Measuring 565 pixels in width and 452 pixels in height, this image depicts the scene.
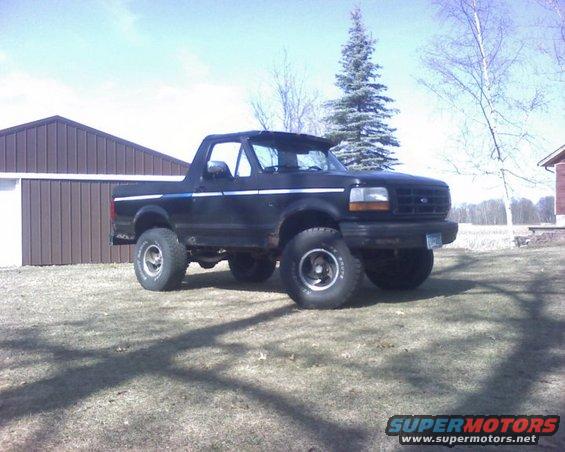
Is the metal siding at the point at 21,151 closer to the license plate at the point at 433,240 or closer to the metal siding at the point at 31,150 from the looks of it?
the metal siding at the point at 31,150

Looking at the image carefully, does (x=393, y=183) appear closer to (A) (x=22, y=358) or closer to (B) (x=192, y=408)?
(B) (x=192, y=408)

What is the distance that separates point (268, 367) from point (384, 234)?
2.17m

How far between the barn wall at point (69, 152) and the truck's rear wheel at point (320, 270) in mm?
9774

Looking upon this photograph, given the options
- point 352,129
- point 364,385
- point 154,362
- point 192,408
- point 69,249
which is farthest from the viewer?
point 352,129

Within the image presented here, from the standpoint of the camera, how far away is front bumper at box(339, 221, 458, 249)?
5.82 meters

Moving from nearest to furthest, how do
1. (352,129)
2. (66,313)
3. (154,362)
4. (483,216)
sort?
(154,362), (66,313), (352,129), (483,216)

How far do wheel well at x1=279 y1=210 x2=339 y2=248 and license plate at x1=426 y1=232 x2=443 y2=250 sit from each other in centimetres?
96

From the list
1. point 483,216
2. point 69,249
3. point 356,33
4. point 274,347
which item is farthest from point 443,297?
point 483,216

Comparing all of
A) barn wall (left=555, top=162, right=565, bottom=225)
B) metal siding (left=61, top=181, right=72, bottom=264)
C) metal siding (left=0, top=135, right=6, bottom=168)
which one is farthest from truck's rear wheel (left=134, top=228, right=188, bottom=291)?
barn wall (left=555, top=162, right=565, bottom=225)

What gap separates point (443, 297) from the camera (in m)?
6.64

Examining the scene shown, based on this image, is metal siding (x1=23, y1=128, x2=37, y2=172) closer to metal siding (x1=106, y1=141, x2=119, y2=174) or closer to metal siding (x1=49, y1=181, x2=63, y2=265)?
metal siding (x1=49, y1=181, x2=63, y2=265)

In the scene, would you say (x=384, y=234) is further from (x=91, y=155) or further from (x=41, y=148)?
(x=41, y=148)

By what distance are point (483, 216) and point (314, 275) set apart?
5656 cm

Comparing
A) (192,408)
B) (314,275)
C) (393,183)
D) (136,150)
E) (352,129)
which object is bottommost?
(192,408)
